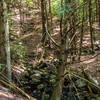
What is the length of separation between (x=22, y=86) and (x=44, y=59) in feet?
6.98

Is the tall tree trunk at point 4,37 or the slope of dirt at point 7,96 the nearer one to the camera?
the slope of dirt at point 7,96

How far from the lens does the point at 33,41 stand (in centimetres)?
1002

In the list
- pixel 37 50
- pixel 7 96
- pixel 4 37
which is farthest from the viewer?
pixel 37 50

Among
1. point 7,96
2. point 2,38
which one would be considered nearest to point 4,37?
point 2,38

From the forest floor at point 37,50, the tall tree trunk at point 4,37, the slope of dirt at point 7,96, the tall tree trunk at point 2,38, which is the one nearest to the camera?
the slope of dirt at point 7,96

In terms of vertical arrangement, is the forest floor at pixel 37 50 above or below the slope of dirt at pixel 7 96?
above

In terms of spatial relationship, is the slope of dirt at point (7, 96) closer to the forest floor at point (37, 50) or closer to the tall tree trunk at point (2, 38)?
the forest floor at point (37, 50)

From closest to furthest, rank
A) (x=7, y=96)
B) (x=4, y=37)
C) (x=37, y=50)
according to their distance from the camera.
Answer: (x=7, y=96) < (x=4, y=37) < (x=37, y=50)

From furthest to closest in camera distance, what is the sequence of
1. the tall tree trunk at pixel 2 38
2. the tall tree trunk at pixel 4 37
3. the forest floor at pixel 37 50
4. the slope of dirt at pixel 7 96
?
the tall tree trunk at pixel 2 38, the tall tree trunk at pixel 4 37, the forest floor at pixel 37 50, the slope of dirt at pixel 7 96

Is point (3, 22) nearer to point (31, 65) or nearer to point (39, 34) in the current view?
point (31, 65)

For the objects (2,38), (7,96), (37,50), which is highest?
(2,38)

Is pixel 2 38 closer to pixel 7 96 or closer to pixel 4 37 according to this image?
pixel 4 37

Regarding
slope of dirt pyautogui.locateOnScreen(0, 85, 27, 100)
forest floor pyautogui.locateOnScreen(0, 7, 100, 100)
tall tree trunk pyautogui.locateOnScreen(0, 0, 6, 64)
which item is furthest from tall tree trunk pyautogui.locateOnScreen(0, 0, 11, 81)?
→ forest floor pyautogui.locateOnScreen(0, 7, 100, 100)

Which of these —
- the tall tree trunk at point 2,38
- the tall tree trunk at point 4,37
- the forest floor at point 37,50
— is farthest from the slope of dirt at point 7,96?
the tall tree trunk at point 2,38
